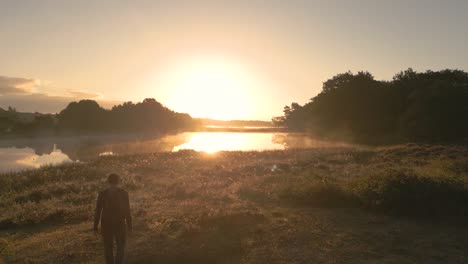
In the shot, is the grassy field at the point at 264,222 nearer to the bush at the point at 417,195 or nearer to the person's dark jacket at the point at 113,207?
the bush at the point at 417,195

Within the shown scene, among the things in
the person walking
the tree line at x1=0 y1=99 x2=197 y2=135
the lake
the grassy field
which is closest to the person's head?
the person walking

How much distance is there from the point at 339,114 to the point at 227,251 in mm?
80083

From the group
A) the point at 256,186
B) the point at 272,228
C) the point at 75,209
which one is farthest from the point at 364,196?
the point at 75,209

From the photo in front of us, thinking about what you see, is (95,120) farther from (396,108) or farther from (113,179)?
(113,179)

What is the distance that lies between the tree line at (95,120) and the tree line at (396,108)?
5940 centimetres

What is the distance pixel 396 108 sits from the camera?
71500 mm

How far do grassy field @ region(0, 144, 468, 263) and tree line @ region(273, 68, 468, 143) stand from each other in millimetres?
39575

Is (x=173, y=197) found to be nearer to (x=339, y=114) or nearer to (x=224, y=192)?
(x=224, y=192)

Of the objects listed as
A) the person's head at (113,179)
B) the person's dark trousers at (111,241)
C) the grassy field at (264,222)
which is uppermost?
the person's head at (113,179)

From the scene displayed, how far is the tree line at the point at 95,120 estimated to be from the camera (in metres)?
99.2

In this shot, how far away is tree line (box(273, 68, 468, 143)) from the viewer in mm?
57594

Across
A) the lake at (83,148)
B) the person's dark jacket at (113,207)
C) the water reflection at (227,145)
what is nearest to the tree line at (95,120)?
the lake at (83,148)

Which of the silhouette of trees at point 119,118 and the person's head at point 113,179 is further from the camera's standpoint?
the silhouette of trees at point 119,118

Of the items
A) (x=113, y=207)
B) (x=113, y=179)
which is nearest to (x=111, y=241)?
(x=113, y=207)
